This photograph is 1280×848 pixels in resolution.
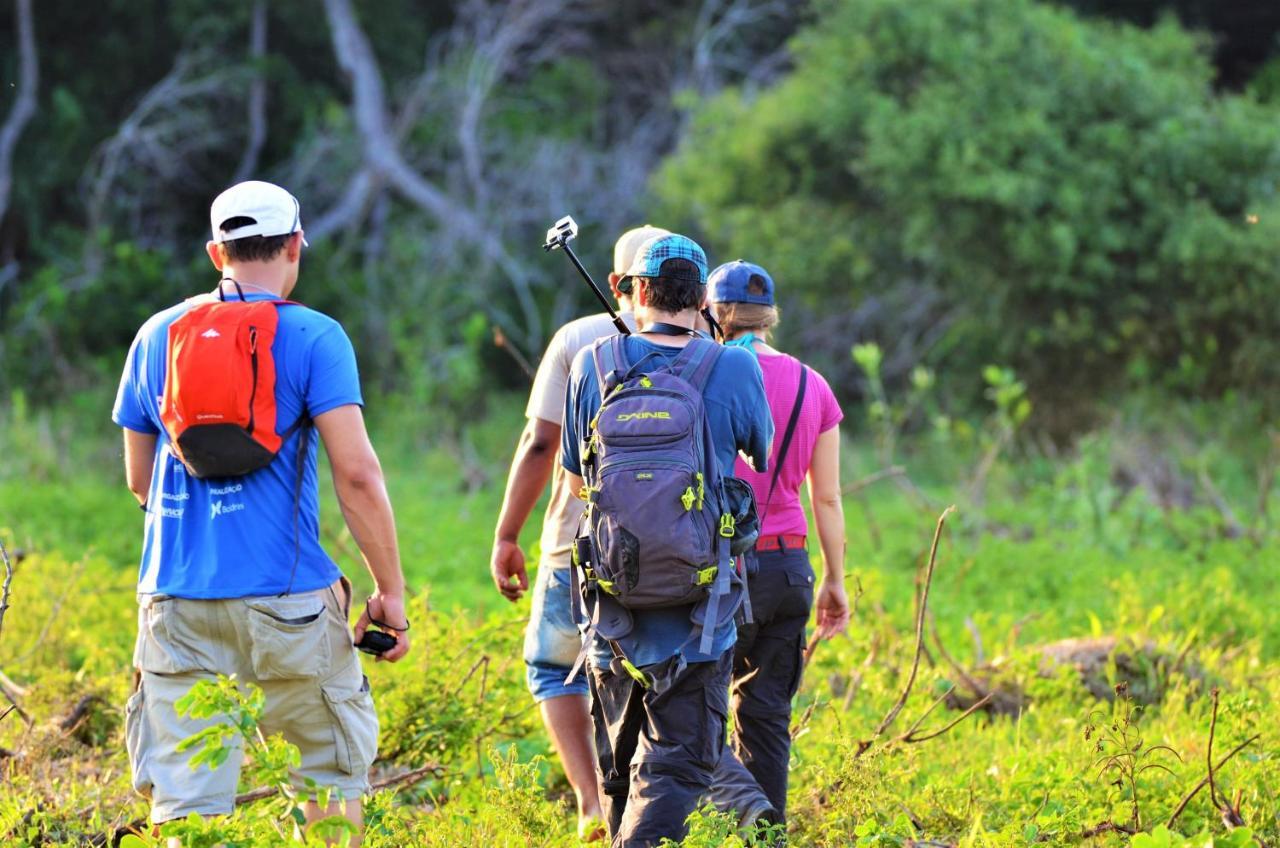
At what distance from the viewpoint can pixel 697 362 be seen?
3.82 meters

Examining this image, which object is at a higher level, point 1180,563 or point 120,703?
point 120,703

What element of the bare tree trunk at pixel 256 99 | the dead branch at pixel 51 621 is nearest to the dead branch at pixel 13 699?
the dead branch at pixel 51 621

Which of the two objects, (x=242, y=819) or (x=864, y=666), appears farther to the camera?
(x=864, y=666)

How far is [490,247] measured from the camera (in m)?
19.2

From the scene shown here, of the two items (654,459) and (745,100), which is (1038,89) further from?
(654,459)

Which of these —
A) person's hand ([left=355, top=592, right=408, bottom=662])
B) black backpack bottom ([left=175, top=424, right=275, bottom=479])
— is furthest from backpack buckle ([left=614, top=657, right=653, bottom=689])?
black backpack bottom ([left=175, top=424, right=275, bottom=479])

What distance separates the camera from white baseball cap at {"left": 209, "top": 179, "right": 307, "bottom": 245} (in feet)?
12.1

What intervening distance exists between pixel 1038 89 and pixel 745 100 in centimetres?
502

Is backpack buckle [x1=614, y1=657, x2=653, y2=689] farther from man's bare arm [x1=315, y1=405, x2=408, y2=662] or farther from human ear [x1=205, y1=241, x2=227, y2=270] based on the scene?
human ear [x1=205, y1=241, x2=227, y2=270]

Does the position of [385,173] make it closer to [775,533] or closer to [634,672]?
[775,533]

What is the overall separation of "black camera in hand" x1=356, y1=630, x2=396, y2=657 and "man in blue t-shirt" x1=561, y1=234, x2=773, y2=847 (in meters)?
0.47

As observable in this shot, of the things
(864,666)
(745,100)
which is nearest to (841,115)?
(745,100)

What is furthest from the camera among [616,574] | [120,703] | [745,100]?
[745,100]

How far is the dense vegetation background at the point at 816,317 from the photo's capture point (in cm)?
511
